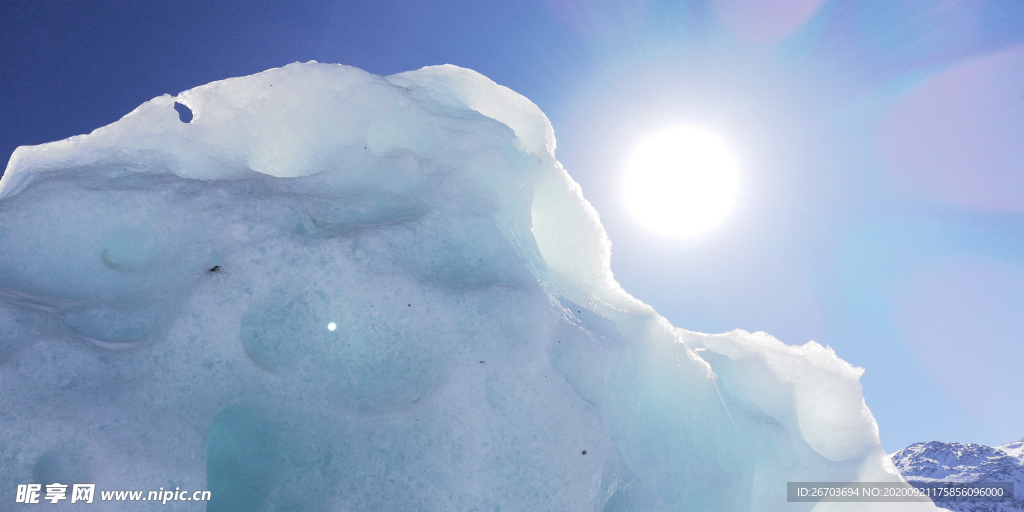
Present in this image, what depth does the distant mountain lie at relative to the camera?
122m

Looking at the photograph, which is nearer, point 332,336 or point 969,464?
point 332,336

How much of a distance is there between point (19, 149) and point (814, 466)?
8837 millimetres

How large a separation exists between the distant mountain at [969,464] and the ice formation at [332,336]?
157675 millimetres

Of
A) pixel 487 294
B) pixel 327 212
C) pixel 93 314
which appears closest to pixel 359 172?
pixel 327 212

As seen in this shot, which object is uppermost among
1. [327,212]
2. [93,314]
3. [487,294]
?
[327,212]

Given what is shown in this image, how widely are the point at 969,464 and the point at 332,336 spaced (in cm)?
19032

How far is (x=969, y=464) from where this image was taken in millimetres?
131000

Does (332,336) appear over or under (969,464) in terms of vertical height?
under

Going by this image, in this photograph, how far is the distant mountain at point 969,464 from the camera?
12250 centimetres

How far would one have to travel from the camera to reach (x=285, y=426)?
3422 millimetres

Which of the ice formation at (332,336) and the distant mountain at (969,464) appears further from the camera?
the distant mountain at (969,464)

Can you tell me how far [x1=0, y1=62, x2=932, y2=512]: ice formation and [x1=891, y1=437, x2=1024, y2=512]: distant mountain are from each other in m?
158

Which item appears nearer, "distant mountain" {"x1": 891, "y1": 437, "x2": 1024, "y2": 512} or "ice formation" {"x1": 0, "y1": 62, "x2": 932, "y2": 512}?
"ice formation" {"x1": 0, "y1": 62, "x2": 932, "y2": 512}

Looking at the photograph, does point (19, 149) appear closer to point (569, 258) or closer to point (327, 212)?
point (327, 212)
